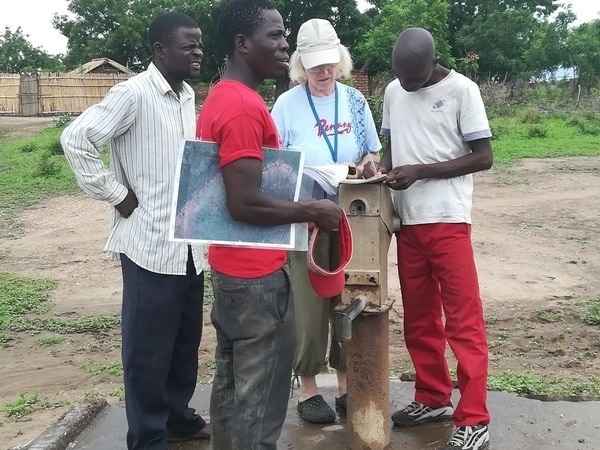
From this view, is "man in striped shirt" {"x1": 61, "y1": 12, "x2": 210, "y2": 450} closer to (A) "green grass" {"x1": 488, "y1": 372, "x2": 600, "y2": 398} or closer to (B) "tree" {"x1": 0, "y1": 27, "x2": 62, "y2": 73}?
(A) "green grass" {"x1": 488, "y1": 372, "x2": 600, "y2": 398}

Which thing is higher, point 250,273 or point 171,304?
point 250,273

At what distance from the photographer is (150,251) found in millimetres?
2787

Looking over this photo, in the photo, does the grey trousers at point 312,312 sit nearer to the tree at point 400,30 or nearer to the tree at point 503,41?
the tree at point 400,30

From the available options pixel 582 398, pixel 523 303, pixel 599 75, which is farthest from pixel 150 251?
pixel 599 75

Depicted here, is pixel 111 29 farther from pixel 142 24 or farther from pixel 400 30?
pixel 400 30

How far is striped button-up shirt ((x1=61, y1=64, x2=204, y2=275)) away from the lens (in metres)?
2.72

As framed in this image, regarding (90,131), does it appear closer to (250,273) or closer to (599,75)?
(250,273)

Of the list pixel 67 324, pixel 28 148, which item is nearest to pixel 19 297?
pixel 67 324

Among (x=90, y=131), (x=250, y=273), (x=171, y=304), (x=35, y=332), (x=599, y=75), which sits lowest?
(x=35, y=332)

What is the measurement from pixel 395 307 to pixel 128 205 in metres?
3.44

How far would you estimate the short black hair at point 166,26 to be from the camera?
2.82 meters

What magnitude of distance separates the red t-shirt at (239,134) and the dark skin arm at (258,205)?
3 cm

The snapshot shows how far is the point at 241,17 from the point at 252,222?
2.13 ft

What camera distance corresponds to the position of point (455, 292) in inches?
119
